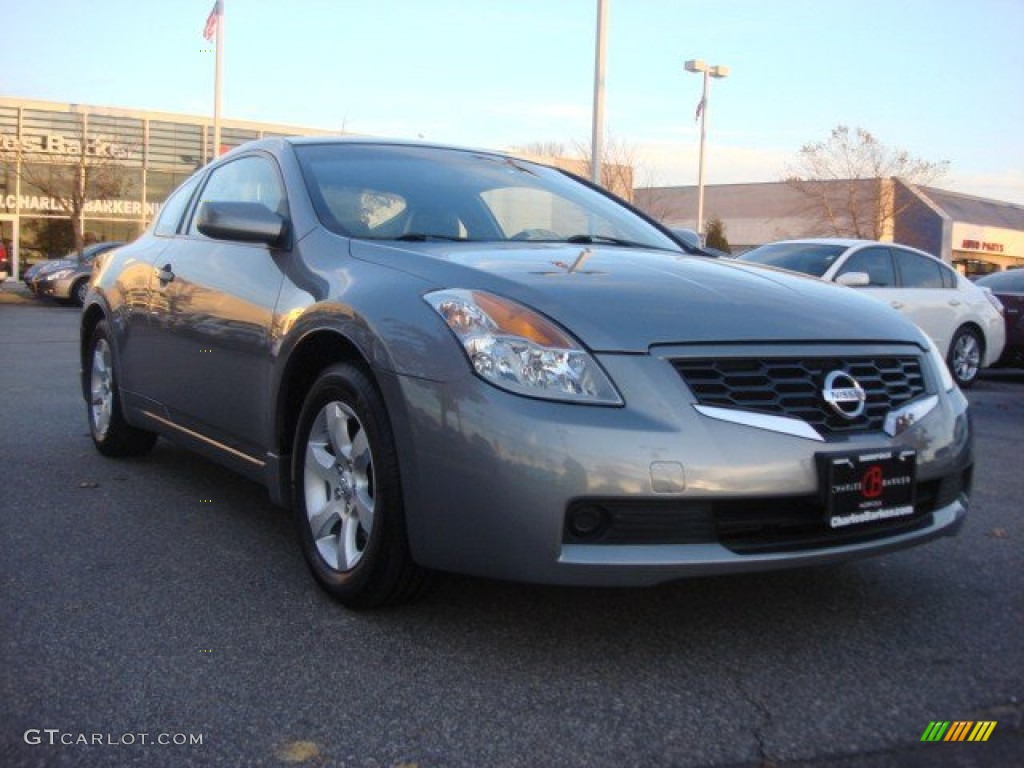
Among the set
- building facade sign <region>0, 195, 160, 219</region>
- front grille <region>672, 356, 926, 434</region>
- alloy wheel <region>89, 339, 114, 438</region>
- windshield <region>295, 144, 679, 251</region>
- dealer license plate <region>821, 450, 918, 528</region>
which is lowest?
alloy wheel <region>89, 339, 114, 438</region>

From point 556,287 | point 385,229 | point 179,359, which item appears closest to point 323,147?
point 385,229

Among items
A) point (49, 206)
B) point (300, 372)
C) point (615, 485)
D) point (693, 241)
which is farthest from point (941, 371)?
point (49, 206)

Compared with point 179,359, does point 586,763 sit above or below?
below

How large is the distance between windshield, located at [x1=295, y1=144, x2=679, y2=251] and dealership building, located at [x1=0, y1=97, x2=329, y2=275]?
2706 centimetres

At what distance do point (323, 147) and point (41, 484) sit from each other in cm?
214

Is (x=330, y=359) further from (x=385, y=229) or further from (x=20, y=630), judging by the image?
(x=20, y=630)

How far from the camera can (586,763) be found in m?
2.34

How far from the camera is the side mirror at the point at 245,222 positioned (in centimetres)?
376

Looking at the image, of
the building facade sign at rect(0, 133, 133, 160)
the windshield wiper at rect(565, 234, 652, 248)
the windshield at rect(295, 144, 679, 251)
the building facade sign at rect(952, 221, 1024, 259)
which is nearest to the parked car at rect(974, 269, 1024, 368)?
the windshield at rect(295, 144, 679, 251)

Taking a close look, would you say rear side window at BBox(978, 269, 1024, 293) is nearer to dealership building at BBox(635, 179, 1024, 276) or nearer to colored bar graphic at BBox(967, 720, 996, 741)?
colored bar graphic at BBox(967, 720, 996, 741)

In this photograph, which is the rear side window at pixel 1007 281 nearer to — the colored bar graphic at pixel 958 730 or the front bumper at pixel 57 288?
the colored bar graphic at pixel 958 730

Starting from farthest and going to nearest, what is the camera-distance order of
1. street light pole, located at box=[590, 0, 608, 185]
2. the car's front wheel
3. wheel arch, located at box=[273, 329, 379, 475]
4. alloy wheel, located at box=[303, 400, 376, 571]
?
the car's front wheel → street light pole, located at box=[590, 0, 608, 185] → wheel arch, located at box=[273, 329, 379, 475] → alloy wheel, located at box=[303, 400, 376, 571]

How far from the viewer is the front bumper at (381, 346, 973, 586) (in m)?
2.71

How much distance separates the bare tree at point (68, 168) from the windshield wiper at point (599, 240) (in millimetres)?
26349
